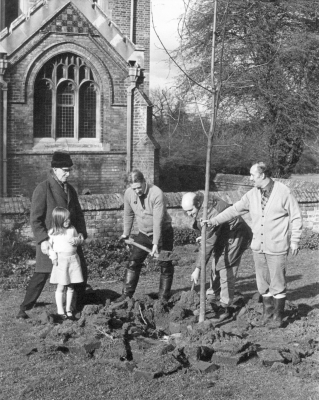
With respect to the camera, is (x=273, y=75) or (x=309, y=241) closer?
(x=309, y=241)

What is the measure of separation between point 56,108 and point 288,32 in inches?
387

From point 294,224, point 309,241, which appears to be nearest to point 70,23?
point 309,241

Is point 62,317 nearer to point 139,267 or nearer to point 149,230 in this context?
point 139,267

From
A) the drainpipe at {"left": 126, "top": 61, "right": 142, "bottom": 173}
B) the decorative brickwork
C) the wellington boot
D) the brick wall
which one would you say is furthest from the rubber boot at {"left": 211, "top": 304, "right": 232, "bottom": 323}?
the decorative brickwork

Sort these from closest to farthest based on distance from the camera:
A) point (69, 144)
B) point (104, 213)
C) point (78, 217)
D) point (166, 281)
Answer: point (78, 217)
point (166, 281)
point (104, 213)
point (69, 144)

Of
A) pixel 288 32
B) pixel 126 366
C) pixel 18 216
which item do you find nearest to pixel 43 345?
pixel 126 366

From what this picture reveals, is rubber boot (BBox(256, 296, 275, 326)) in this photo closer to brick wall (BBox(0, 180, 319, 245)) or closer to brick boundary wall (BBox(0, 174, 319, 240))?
brick boundary wall (BBox(0, 174, 319, 240))

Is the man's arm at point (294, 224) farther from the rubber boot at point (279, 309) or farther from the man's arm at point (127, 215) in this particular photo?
the man's arm at point (127, 215)

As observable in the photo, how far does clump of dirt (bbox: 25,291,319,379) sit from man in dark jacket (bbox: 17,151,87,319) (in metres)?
0.52

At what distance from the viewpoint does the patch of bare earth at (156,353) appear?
516 cm

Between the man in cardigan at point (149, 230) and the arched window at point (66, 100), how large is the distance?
12.6 metres

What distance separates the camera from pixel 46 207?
292 inches

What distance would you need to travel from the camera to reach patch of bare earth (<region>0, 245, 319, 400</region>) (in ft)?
16.9

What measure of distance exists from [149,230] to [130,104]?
13.0 metres
